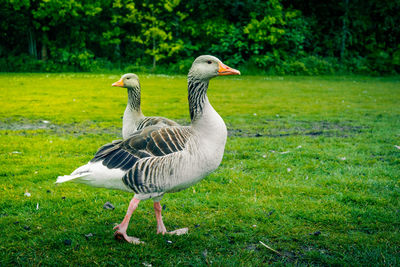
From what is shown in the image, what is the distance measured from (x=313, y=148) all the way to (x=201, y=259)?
4.64 meters

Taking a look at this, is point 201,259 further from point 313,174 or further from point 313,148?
point 313,148

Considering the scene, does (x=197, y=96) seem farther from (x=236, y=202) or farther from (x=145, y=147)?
(x=236, y=202)

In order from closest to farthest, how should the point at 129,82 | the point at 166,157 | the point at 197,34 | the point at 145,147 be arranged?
the point at 166,157 → the point at 145,147 → the point at 129,82 → the point at 197,34

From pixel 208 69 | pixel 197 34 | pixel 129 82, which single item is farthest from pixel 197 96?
pixel 197 34

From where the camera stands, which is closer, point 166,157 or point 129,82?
point 166,157

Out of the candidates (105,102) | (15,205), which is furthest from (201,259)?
(105,102)

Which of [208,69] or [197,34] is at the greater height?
[197,34]

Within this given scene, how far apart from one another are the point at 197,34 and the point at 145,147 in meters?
25.5

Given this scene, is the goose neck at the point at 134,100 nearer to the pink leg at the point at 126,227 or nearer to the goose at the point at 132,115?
the goose at the point at 132,115

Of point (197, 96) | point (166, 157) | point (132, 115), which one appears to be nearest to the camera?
point (166, 157)

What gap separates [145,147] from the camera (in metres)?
3.71

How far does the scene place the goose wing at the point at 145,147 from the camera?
3.64 meters

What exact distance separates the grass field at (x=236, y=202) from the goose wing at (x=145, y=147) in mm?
907

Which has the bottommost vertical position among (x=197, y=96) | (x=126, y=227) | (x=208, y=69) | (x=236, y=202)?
(x=236, y=202)
